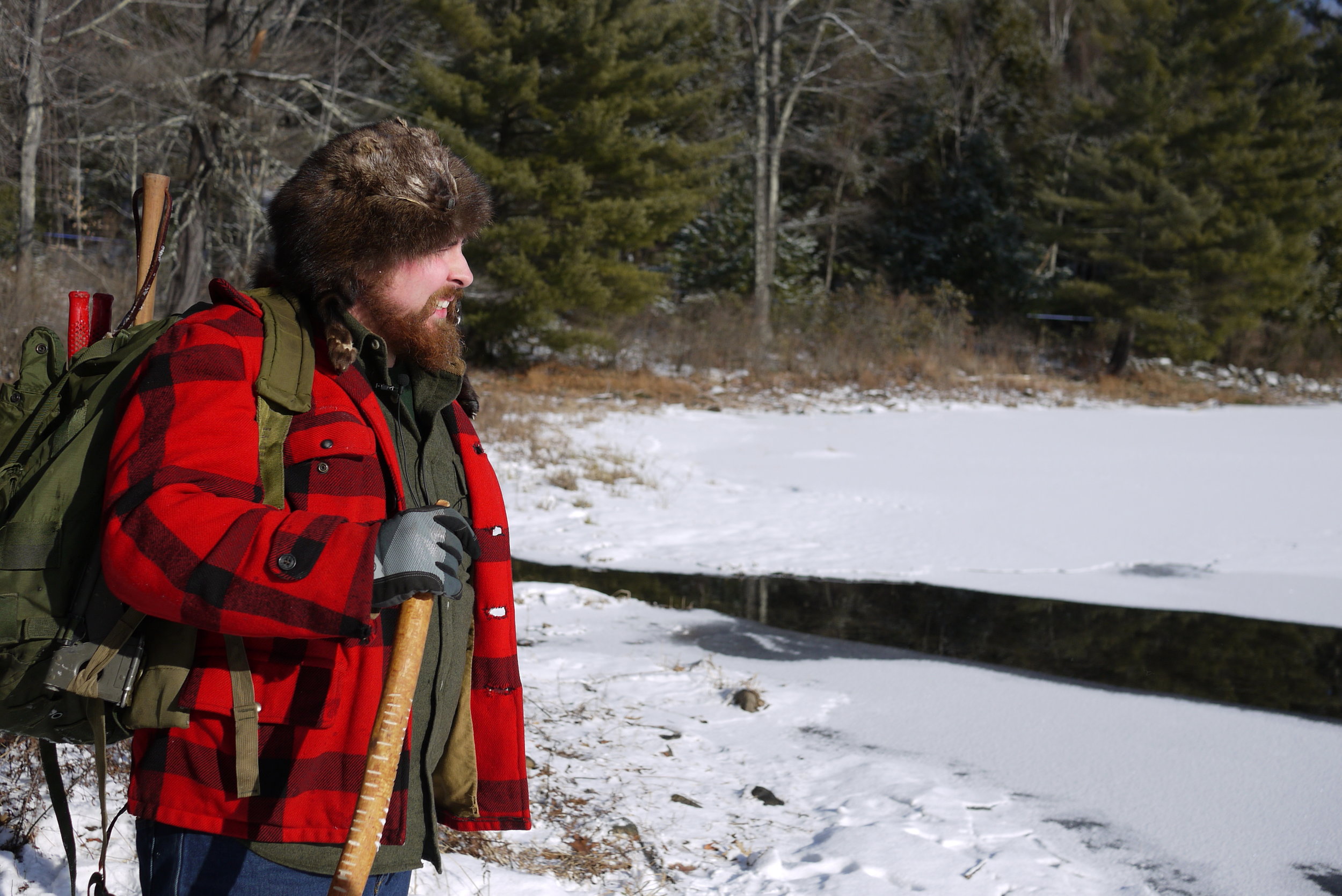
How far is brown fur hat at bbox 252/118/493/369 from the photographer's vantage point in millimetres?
1646

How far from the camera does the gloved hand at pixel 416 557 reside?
4.51 ft

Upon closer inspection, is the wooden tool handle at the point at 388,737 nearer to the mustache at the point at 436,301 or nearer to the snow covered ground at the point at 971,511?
the mustache at the point at 436,301

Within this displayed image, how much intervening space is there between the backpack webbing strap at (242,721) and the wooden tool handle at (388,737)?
0.48 ft

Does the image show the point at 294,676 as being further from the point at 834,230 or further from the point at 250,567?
the point at 834,230

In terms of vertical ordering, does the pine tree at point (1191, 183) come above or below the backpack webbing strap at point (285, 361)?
above

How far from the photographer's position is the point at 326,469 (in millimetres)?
1517

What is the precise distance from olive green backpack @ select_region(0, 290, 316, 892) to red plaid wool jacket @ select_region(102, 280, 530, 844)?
0.03 meters

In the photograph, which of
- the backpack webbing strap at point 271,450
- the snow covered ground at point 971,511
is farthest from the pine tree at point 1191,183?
the backpack webbing strap at point 271,450

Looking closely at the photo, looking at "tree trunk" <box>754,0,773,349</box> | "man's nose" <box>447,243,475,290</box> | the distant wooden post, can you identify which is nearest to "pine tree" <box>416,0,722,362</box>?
"tree trunk" <box>754,0,773,349</box>

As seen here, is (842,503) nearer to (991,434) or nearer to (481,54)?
(991,434)

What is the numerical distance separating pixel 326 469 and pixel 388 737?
14.8 inches

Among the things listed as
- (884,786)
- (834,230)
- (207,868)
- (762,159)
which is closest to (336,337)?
(207,868)

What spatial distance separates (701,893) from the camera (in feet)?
9.80

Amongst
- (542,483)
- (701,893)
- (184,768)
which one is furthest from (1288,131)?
(184,768)
